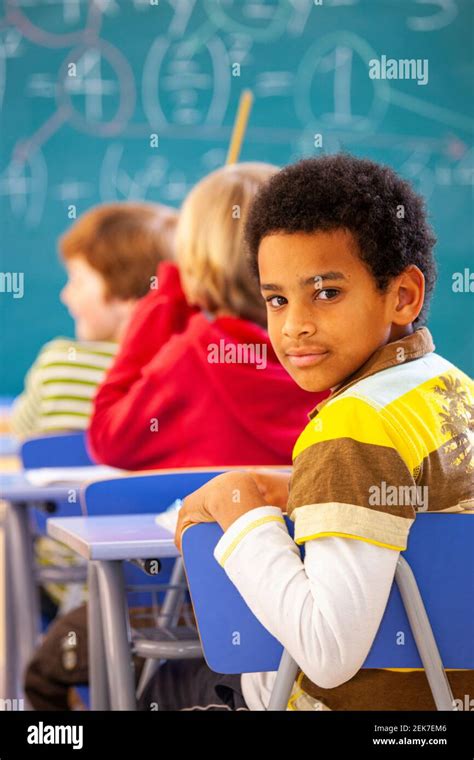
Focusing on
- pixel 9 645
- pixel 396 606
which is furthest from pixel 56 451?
pixel 396 606

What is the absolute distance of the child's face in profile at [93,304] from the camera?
10.7 feet

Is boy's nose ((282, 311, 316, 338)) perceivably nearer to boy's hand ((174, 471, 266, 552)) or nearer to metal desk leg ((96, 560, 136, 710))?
boy's hand ((174, 471, 266, 552))

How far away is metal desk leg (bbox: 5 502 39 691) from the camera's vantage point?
8.57 feet

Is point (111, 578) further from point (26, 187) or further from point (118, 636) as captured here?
point (26, 187)

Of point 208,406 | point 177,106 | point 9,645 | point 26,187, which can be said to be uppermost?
point 177,106

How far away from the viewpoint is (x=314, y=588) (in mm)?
1248

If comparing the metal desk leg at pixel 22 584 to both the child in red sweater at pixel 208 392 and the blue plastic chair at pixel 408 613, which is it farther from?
the blue plastic chair at pixel 408 613

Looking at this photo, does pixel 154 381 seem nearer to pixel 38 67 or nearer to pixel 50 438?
pixel 50 438

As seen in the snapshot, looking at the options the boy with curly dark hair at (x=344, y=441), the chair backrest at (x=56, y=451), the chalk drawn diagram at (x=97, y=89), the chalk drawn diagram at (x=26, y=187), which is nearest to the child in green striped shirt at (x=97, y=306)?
the chair backrest at (x=56, y=451)

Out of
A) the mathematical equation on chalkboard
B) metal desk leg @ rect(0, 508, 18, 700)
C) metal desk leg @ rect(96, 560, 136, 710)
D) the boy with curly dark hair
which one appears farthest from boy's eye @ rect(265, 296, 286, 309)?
the mathematical equation on chalkboard

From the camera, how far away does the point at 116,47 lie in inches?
158

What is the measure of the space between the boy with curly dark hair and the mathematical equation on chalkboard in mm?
2063

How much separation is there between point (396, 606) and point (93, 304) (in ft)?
7.06

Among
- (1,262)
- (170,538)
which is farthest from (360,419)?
(1,262)
